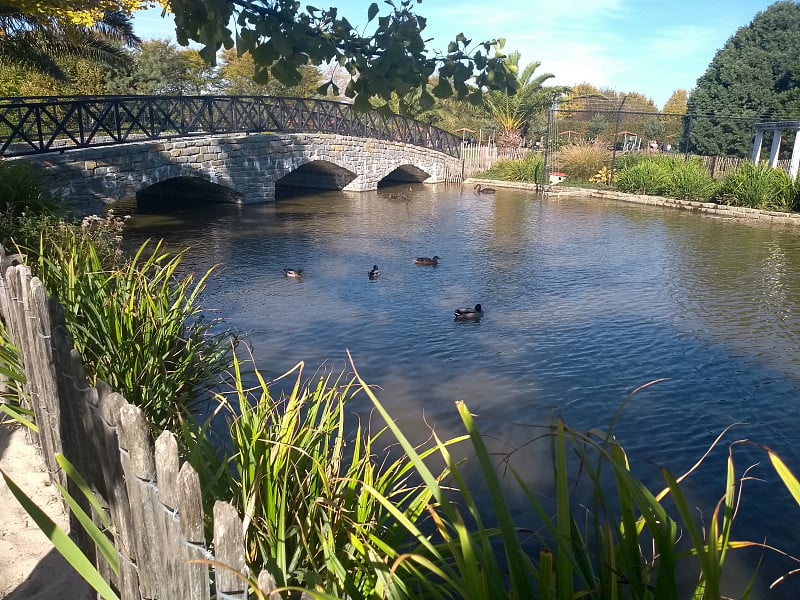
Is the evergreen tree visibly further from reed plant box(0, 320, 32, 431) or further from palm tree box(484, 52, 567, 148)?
reed plant box(0, 320, 32, 431)

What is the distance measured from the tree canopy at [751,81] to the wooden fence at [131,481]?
1458 inches

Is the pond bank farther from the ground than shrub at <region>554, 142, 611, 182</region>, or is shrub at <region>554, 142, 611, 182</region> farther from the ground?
shrub at <region>554, 142, 611, 182</region>

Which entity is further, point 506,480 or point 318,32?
point 506,480

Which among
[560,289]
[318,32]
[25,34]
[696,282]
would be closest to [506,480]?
[318,32]

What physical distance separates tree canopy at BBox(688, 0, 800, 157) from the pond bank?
13314 mm

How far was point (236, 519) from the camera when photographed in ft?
5.36

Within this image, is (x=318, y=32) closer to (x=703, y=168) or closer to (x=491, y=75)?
(x=491, y=75)

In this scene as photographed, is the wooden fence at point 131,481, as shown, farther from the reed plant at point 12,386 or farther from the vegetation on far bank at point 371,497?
the reed plant at point 12,386

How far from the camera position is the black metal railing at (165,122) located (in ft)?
48.4

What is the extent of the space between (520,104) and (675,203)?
612 inches

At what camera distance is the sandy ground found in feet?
10.2

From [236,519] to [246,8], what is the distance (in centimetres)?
278

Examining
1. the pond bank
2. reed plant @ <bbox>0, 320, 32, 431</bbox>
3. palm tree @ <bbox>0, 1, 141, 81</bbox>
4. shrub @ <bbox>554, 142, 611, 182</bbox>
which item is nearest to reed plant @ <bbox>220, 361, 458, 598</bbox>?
reed plant @ <bbox>0, 320, 32, 431</bbox>

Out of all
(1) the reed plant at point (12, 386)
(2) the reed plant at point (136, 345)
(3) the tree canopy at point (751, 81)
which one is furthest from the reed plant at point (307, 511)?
(3) the tree canopy at point (751, 81)
